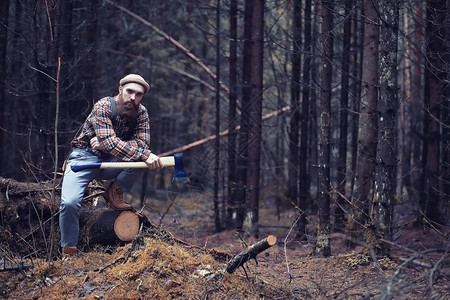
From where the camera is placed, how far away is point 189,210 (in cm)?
1917

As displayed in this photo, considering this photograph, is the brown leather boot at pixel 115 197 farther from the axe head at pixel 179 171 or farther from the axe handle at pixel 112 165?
the axe head at pixel 179 171

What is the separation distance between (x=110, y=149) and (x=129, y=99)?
80 centimetres

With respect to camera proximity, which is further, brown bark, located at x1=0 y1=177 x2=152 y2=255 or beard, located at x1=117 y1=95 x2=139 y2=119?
brown bark, located at x1=0 y1=177 x2=152 y2=255

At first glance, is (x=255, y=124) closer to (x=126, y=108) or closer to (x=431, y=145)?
(x=431, y=145)

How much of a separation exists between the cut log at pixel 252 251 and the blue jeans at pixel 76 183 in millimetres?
2136

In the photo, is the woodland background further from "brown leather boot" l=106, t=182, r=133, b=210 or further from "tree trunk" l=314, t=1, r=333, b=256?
"brown leather boot" l=106, t=182, r=133, b=210

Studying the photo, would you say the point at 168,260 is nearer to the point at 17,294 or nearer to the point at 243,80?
the point at 17,294

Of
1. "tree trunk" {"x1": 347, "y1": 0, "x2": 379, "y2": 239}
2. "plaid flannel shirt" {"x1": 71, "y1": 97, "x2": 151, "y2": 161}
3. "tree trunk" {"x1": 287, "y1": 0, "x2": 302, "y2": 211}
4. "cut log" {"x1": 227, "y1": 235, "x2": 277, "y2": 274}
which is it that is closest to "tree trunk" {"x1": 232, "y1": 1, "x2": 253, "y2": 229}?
"tree trunk" {"x1": 287, "y1": 0, "x2": 302, "y2": 211}

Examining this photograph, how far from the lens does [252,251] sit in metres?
5.85

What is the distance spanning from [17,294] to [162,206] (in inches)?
534

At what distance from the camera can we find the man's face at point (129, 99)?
696 centimetres

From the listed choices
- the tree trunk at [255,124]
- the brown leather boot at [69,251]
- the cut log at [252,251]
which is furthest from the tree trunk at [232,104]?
the cut log at [252,251]

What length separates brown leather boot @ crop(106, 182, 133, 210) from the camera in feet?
24.3

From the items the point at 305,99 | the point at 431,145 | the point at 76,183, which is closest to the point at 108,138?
the point at 76,183
